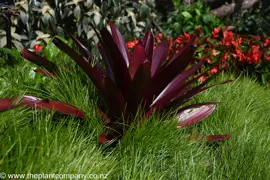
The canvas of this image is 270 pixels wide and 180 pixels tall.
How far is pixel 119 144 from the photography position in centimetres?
214

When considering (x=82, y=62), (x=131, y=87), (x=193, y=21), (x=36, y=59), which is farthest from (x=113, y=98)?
(x=193, y=21)

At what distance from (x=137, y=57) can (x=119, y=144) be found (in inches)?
19.6

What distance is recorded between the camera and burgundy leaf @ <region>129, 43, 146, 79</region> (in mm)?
2264

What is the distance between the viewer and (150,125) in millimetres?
2186

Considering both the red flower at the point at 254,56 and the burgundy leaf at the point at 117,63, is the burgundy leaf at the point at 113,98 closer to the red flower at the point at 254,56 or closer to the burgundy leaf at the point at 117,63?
the burgundy leaf at the point at 117,63

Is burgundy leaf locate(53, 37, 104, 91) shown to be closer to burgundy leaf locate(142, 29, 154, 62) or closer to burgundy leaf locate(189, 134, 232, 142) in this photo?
burgundy leaf locate(142, 29, 154, 62)

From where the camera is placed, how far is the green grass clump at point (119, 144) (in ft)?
5.36

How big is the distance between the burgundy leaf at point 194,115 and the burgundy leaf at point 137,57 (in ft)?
1.29

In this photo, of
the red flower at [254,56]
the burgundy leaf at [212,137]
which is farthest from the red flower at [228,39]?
the burgundy leaf at [212,137]

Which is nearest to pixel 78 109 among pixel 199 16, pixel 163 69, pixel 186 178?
pixel 163 69

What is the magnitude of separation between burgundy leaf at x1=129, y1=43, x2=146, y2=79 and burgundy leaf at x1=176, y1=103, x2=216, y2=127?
0.39m

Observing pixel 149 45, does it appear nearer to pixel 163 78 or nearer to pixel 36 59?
pixel 163 78

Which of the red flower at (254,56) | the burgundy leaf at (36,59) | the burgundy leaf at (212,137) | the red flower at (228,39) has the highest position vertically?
the burgundy leaf at (36,59)

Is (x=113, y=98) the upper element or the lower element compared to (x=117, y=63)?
lower
